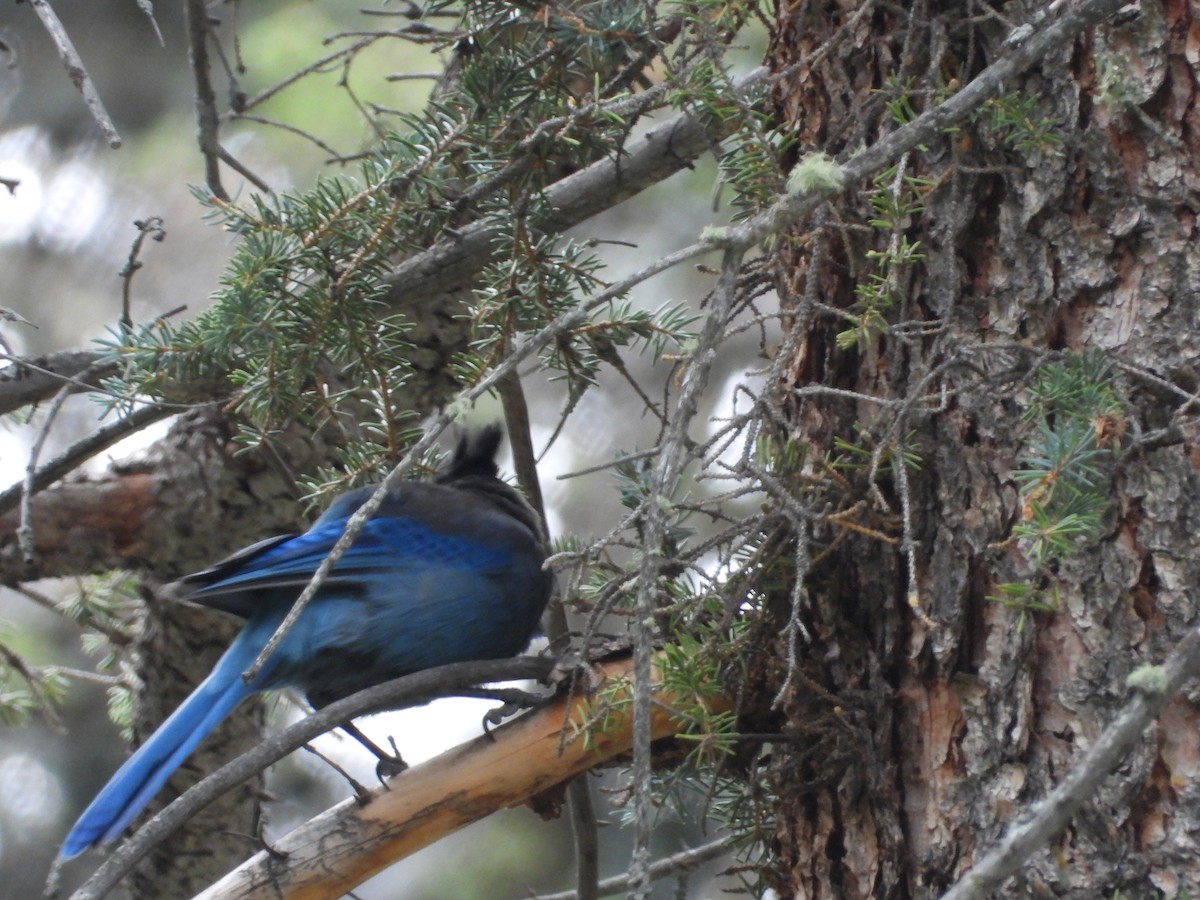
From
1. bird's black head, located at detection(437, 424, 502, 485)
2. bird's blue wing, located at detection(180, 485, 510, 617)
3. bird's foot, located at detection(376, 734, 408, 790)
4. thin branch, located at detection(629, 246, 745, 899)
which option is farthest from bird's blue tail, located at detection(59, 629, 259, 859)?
thin branch, located at detection(629, 246, 745, 899)

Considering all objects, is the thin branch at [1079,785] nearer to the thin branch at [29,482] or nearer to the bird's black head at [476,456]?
the thin branch at [29,482]

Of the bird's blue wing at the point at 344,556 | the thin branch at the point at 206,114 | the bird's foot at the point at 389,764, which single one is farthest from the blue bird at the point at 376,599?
the thin branch at the point at 206,114

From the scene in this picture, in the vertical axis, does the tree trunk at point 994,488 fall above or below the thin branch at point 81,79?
below

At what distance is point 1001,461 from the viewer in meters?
1.62

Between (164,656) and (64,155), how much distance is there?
2530 mm

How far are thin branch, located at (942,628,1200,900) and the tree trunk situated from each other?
374 mm

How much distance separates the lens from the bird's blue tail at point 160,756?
2.04 meters

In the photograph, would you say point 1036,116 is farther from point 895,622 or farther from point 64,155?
point 64,155

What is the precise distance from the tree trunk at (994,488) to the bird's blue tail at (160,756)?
1037 mm

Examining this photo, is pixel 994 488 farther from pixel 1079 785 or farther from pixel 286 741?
pixel 286 741

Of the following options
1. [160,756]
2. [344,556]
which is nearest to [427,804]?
[160,756]

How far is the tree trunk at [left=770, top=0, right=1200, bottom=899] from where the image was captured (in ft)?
4.90

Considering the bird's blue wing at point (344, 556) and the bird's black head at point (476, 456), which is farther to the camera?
the bird's black head at point (476, 456)

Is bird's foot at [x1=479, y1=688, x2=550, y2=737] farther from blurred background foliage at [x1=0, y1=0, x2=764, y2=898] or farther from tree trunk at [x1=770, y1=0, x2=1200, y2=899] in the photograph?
blurred background foliage at [x1=0, y1=0, x2=764, y2=898]
